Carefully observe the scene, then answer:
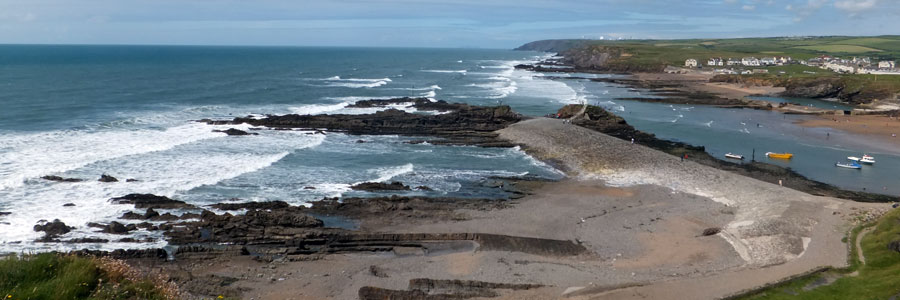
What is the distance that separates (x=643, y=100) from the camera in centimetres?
8131

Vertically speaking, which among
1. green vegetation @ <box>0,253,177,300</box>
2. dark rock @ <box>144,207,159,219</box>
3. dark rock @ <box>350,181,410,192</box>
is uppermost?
green vegetation @ <box>0,253,177,300</box>

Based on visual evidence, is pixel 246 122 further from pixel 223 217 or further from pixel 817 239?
pixel 817 239

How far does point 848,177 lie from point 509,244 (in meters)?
27.0

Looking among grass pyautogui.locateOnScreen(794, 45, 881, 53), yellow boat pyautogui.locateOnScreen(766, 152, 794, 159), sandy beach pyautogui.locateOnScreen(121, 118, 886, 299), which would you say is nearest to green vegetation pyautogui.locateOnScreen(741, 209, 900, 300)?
sandy beach pyautogui.locateOnScreen(121, 118, 886, 299)

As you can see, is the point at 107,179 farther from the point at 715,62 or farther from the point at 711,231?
the point at 715,62

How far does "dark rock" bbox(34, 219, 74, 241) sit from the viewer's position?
24531mm

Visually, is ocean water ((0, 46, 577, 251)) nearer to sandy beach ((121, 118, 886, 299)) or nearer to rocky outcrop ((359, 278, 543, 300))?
sandy beach ((121, 118, 886, 299))

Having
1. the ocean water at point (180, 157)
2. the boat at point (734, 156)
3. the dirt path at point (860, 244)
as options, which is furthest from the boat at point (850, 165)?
the dirt path at point (860, 244)

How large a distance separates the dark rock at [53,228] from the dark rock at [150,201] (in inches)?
152

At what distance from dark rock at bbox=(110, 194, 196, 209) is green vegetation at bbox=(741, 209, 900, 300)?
78.8 ft

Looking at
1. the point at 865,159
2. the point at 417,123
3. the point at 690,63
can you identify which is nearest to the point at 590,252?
the point at 865,159

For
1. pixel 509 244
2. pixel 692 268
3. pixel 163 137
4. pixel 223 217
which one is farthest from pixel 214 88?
pixel 692 268

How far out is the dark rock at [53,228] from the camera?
24.5m

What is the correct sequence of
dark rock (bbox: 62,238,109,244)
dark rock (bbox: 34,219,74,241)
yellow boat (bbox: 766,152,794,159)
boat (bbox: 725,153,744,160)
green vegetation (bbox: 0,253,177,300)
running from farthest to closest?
1. yellow boat (bbox: 766,152,794,159)
2. boat (bbox: 725,153,744,160)
3. dark rock (bbox: 34,219,74,241)
4. dark rock (bbox: 62,238,109,244)
5. green vegetation (bbox: 0,253,177,300)
